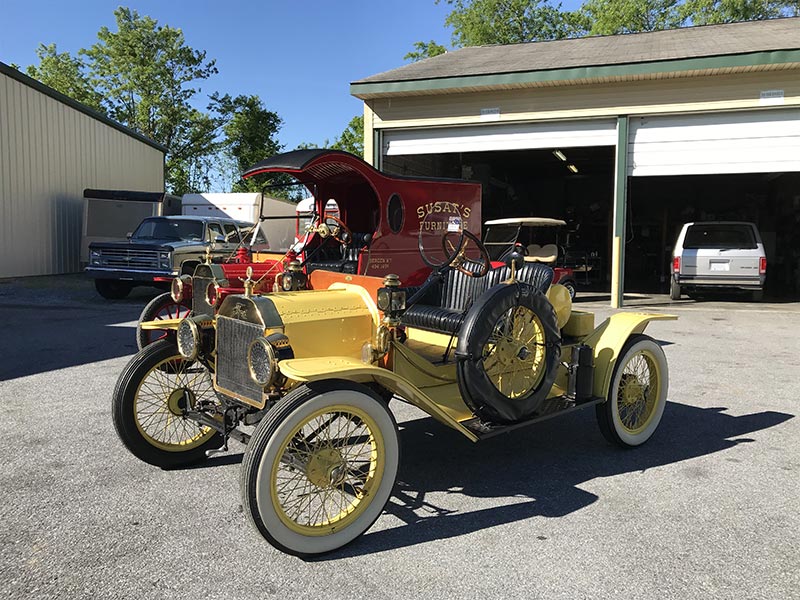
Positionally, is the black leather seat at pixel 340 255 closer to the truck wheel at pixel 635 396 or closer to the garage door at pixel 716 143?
the truck wheel at pixel 635 396

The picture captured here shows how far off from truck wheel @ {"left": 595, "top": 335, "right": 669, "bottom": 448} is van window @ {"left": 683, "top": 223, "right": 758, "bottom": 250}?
960 centimetres

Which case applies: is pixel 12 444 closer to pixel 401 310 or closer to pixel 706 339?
pixel 401 310

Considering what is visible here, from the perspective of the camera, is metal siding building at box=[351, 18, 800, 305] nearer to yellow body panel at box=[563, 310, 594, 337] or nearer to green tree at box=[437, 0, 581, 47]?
yellow body panel at box=[563, 310, 594, 337]

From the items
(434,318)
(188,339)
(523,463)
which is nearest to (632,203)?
(434,318)

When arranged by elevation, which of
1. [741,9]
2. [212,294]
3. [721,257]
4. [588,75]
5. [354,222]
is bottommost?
[212,294]

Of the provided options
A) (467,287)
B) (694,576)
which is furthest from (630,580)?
(467,287)

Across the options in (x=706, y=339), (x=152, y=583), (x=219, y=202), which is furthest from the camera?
(x=219, y=202)

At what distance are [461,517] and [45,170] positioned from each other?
714 inches

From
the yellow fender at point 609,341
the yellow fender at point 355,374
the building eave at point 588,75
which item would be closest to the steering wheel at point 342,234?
the yellow fender at point 609,341

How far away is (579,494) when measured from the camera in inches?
141

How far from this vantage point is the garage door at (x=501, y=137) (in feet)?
41.4

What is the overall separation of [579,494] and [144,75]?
123 feet

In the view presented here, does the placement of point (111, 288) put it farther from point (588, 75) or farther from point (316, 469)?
point (316, 469)

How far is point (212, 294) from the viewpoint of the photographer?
4.55 meters
